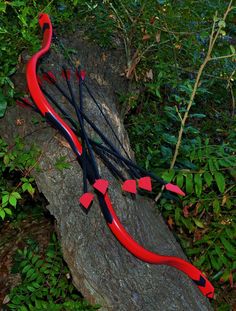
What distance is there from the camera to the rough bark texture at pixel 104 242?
6.21 feet

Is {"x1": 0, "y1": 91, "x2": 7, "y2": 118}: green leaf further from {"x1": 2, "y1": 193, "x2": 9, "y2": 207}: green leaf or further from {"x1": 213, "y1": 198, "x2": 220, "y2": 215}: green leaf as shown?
{"x1": 213, "y1": 198, "x2": 220, "y2": 215}: green leaf

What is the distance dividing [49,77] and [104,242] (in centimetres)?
98

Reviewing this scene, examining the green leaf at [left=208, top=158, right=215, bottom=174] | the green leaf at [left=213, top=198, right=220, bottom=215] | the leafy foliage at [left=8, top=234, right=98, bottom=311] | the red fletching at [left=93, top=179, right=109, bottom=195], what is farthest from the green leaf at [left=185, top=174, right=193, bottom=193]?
the leafy foliage at [left=8, top=234, right=98, bottom=311]

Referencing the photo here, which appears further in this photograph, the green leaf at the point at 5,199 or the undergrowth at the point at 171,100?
the undergrowth at the point at 171,100

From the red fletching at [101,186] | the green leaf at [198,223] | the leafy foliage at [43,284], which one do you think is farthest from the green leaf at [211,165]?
the leafy foliage at [43,284]

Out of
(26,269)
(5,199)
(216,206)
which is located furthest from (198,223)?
(5,199)

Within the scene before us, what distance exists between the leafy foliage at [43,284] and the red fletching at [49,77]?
85 cm

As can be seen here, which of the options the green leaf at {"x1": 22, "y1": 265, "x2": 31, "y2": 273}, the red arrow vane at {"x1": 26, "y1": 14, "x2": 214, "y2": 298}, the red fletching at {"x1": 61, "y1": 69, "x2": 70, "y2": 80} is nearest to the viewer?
the red arrow vane at {"x1": 26, "y1": 14, "x2": 214, "y2": 298}

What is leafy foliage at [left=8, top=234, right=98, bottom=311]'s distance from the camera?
79.3 inches

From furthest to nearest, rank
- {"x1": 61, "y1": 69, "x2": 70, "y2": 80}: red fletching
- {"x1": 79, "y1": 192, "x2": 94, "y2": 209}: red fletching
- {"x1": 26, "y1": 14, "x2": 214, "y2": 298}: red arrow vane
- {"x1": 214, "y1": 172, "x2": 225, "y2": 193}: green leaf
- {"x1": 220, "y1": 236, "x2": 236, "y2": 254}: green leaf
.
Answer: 1. {"x1": 61, "y1": 69, "x2": 70, "y2": 80}: red fletching
2. {"x1": 220, "y1": 236, "x2": 236, "y2": 254}: green leaf
3. {"x1": 214, "y1": 172, "x2": 225, "y2": 193}: green leaf
4. {"x1": 26, "y1": 14, "x2": 214, "y2": 298}: red arrow vane
5. {"x1": 79, "y1": 192, "x2": 94, "y2": 209}: red fletching

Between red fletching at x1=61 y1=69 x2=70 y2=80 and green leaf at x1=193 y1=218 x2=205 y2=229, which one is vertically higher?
red fletching at x1=61 y1=69 x2=70 y2=80

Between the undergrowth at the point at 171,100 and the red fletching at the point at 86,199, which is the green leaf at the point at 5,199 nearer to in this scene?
the undergrowth at the point at 171,100

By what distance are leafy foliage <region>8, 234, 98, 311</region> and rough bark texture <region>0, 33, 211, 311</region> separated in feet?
0.54

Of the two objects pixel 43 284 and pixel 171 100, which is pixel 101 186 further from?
pixel 171 100
